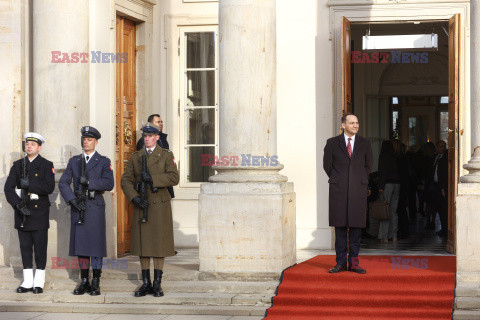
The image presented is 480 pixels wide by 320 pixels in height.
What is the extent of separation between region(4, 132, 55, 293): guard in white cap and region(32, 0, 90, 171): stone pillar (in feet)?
2.41

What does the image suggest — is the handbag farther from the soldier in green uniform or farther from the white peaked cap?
the white peaked cap

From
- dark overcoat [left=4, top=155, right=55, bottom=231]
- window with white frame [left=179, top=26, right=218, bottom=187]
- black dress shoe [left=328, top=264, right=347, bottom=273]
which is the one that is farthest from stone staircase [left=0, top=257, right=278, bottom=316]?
window with white frame [left=179, top=26, right=218, bottom=187]

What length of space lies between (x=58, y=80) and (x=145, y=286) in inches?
111

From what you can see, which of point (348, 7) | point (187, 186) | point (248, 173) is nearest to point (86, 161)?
point (248, 173)

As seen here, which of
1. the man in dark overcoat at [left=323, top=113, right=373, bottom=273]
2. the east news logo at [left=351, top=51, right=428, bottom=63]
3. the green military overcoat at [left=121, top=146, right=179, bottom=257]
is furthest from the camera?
the east news logo at [left=351, top=51, right=428, bottom=63]

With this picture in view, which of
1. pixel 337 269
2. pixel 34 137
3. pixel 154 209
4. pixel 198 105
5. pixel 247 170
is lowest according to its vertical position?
pixel 337 269

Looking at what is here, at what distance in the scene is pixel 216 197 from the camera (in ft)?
32.7

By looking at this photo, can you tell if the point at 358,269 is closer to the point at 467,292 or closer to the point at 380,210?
the point at 467,292

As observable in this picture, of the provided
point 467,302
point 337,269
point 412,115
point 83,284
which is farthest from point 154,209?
point 412,115

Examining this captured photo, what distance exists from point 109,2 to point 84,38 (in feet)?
3.86

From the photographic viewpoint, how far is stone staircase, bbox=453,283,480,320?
855cm

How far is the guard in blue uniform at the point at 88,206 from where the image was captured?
9680 mm

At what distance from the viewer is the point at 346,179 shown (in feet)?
32.7

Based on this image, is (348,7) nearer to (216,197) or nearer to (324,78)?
(324,78)
